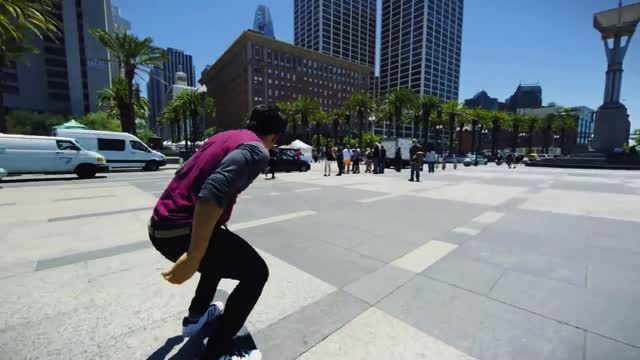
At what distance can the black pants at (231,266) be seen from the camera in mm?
1702

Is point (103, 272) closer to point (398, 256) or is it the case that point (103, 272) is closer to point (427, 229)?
point (398, 256)

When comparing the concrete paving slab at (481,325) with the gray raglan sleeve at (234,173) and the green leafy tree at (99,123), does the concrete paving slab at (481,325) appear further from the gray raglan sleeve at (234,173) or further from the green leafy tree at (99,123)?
the green leafy tree at (99,123)

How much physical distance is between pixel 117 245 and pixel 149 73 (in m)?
25.9

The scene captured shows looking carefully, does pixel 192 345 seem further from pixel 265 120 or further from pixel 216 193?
pixel 265 120

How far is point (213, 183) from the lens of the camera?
136 centimetres

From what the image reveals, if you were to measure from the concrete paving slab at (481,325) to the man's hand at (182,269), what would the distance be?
6.02 feet

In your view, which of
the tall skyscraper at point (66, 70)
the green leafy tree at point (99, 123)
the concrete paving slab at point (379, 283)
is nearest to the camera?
the concrete paving slab at point (379, 283)

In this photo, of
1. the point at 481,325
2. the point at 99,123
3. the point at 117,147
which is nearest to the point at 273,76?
the point at 99,123

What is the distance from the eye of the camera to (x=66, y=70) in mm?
66250

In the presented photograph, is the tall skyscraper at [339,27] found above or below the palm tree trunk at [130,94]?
above

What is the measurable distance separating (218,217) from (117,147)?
20.1 meters

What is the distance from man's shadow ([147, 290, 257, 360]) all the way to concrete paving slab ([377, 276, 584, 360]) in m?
1.24

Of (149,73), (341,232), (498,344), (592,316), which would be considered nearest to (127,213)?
(341,232)

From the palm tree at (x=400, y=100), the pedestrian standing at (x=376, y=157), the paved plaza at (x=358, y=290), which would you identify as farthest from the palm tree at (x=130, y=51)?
the palm tree at (x=400, y=100)
